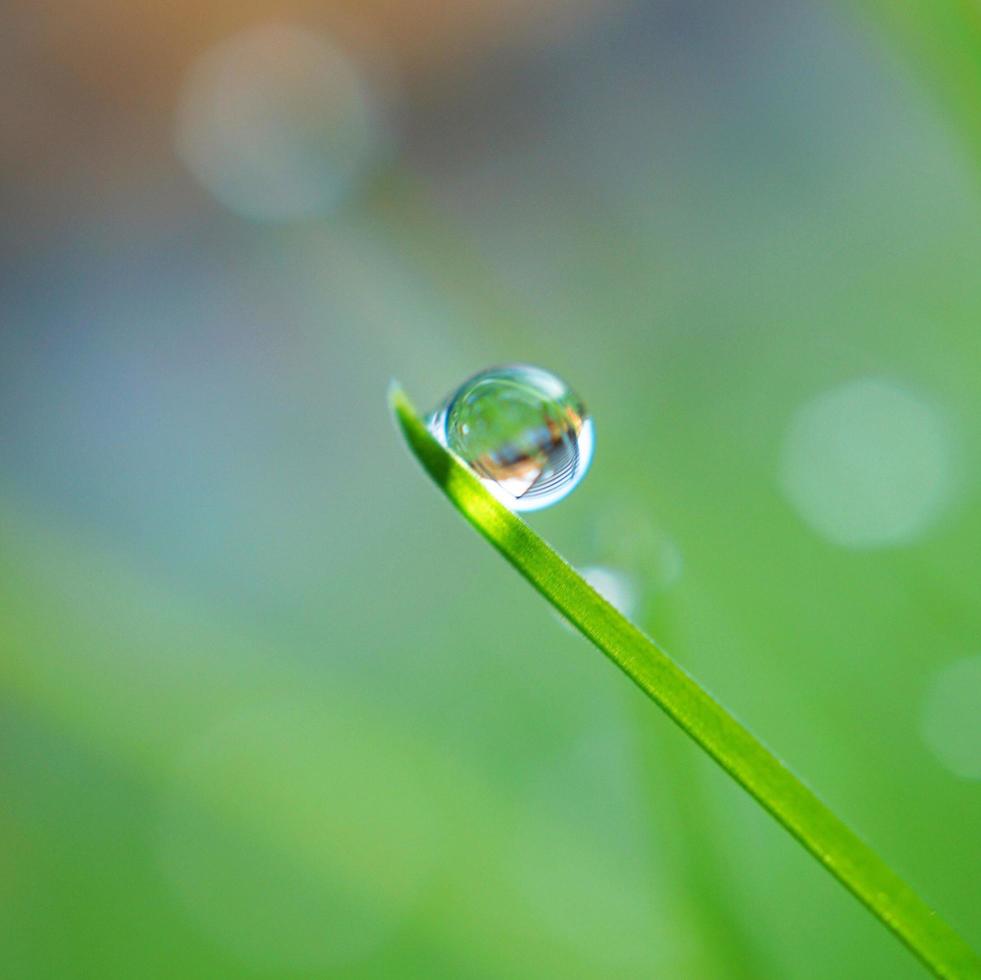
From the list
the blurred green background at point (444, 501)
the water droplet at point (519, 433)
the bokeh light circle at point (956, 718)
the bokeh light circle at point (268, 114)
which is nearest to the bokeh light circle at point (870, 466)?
the blurred green background at point (444, 501)

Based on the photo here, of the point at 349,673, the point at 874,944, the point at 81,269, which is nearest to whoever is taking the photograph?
the point at 874,944

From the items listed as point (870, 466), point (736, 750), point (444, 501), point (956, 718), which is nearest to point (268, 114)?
point (444, 501)

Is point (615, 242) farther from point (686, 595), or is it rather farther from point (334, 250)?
point (686, 595)

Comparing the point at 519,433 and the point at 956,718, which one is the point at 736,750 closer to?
the point at 519,433

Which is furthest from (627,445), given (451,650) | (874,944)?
(874,944)

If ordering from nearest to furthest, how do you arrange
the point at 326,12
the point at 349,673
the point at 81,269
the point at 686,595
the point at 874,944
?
the point at 874,944, the point at 686,595, the point at 349,673, the point at 81,269, the point at 326,12

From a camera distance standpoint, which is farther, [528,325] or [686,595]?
[528,325]
